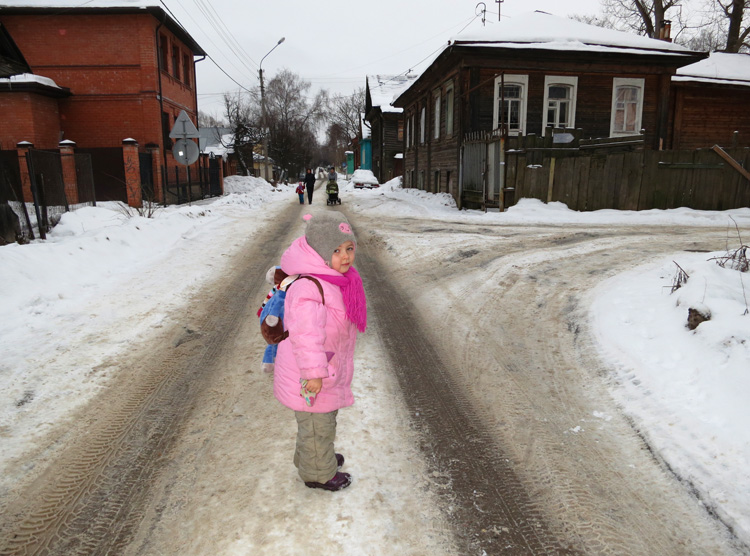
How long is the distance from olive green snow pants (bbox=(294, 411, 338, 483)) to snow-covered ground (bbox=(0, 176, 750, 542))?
0.20 metres

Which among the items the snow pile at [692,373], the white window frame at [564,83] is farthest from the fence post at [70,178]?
the white window frame at [564,83]

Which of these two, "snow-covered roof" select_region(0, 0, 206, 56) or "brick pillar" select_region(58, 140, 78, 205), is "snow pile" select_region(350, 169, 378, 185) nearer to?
"snow-covered roof" select_region(0, 0, 206, 56)

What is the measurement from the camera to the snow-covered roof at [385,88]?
38344mm

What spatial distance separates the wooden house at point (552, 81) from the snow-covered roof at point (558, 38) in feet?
0.11

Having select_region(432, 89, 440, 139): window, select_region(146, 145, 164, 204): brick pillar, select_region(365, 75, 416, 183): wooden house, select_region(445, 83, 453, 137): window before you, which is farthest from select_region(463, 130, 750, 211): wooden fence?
select_region(365, 75, 416, 183): wooden house

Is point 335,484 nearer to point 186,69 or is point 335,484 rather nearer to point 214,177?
point 214,177

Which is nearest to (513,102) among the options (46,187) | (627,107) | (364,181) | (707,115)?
(627,107)

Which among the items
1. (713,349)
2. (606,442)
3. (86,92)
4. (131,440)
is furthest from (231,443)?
(86,92)

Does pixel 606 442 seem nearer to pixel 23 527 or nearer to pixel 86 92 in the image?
pixel 23 527

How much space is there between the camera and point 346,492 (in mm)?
2670

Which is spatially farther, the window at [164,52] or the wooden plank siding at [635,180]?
the window at [164,52]

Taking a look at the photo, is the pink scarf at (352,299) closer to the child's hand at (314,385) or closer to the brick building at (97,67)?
the child's hand at (314,385)

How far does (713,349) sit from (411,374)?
2.29 m

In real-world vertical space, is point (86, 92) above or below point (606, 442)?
above
